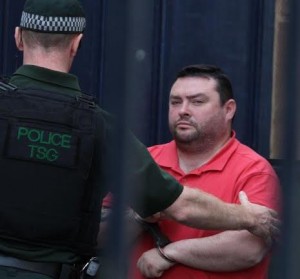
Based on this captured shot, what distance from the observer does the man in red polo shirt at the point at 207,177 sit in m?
4.03

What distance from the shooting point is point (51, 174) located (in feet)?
11.4

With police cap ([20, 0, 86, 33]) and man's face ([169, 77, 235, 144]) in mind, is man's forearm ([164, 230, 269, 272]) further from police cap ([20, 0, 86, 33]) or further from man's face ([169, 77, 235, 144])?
police cap ([20, 0, 86, 33])

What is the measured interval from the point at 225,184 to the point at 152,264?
42cm

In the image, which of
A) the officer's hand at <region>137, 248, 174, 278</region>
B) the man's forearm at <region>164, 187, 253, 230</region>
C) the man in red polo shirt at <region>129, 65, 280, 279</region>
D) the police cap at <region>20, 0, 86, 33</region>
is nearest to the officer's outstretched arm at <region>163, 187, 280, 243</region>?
the man's forearm at <region>164, 187, 253, 230</region>

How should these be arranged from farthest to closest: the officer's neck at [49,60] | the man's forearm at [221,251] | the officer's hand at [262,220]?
1. the man's forearm at [221,251]
2. the officer's hand at [262,220]
3. the officer's neck at [49,60]

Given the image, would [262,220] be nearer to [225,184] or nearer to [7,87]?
[225,184]

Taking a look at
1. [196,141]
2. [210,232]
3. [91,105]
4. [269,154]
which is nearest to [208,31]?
[269,154]

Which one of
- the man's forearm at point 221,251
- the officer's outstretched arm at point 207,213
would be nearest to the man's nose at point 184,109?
the man's forearm at point 221,251

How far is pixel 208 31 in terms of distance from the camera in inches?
206

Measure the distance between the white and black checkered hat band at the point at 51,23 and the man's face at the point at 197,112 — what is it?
2.84ft

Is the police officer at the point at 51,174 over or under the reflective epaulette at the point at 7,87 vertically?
under

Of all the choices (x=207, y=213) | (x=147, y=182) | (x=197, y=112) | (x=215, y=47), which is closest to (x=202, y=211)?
(x=207, y=213)

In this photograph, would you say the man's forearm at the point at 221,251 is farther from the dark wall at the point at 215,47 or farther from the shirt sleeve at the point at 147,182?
the dark wall at the point at 215,47

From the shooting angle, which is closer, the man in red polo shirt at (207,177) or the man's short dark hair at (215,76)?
the man in red polo shirt at (207,177)
